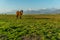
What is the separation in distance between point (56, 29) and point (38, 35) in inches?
99.9

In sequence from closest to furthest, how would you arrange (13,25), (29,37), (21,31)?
(29,37) < (21,31) < (13,25)

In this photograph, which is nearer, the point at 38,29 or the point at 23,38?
the point at 23,38

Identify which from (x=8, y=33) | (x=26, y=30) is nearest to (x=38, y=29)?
(x=26, y=30)

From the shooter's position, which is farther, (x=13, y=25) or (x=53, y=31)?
(x=13, y=25)

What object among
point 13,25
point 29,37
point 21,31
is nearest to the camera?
point 29,37

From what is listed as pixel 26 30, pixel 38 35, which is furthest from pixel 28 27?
pixel 38 35

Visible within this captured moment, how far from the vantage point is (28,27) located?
24.0m

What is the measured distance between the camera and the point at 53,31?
22.5 metres

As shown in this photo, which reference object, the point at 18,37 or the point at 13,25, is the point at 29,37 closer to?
the point at 18,37

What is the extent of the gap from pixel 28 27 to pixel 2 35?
3.23m

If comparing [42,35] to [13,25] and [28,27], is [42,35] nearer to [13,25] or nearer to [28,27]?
[28,27]

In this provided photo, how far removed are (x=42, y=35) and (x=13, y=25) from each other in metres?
4.52

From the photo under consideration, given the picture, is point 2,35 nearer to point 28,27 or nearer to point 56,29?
point 28,27

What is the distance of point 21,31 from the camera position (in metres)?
23.0
